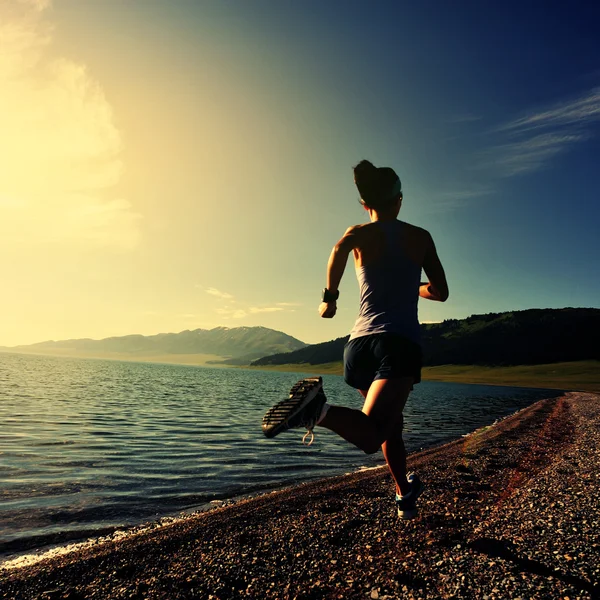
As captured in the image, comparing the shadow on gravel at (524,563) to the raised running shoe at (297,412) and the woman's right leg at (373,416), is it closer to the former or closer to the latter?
the woman's right leg at (373,416)

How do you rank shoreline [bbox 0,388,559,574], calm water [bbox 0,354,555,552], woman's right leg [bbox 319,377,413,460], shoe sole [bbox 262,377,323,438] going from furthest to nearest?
calm water [bbox 0,354,555,552] < shoreline [bbox 0,388,559,574] < woman's right leg [bbox 319,377,413,460] < shoe sole [bbox 262,377,323,438]

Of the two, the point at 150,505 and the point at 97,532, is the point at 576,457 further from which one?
the point at 97,532

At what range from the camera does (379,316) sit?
158 inches

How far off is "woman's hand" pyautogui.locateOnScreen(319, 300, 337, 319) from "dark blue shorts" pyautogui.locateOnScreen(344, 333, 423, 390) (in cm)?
46

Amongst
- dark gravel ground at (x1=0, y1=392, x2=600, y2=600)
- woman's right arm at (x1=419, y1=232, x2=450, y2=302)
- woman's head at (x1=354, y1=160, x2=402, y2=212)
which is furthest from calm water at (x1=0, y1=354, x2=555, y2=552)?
woman's head at (x1=354, y1=160, x2=402, y2=212)

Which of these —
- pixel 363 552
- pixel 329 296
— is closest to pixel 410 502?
pixel 363 552

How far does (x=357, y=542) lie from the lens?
6.06m

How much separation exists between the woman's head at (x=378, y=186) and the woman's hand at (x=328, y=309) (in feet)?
4.33

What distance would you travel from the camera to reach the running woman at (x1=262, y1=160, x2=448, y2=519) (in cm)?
341

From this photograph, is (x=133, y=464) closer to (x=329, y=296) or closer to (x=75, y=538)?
(x=75, y=538)

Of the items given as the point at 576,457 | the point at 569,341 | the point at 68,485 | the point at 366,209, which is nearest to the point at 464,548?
the point at 366,209

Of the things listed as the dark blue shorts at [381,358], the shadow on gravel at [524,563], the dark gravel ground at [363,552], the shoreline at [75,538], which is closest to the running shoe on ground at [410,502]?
the dark gravel ground at [363,552]

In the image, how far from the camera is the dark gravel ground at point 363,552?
177 inches

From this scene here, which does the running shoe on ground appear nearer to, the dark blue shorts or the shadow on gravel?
the shadow on gravel
